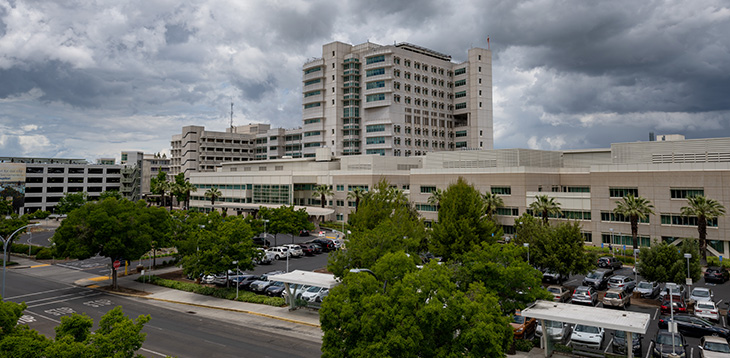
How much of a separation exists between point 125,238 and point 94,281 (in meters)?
9.80

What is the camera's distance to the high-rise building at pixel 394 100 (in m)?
120

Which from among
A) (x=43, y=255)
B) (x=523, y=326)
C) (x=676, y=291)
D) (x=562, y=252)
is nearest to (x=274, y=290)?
(x=523, y=326)

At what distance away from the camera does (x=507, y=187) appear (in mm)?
74688

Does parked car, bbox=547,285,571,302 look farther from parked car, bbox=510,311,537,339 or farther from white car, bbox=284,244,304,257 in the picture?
white car, bbox=284,244,304,257

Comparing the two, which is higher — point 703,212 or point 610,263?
point 703,212

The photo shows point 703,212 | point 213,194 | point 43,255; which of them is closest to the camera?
point 703,212

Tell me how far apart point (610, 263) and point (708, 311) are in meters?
21.3

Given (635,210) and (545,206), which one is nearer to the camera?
(635,210)

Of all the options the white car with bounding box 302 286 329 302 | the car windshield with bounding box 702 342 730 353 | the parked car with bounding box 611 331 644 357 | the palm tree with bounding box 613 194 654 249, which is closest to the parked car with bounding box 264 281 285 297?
the white car with bounding box 302 286 329 302

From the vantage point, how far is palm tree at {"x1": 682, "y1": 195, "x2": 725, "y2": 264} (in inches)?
2117

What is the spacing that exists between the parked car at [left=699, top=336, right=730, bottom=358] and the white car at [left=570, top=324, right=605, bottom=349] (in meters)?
5.48

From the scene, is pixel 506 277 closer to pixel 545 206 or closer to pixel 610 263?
pixel 610 263

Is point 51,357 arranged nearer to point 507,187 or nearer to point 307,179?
point 507,187

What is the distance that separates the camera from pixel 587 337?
1129 inches
